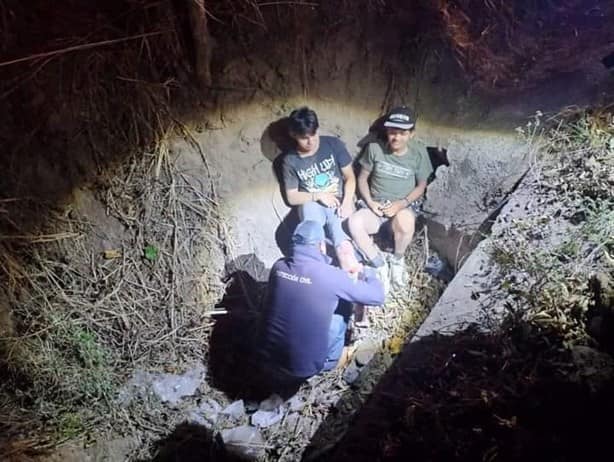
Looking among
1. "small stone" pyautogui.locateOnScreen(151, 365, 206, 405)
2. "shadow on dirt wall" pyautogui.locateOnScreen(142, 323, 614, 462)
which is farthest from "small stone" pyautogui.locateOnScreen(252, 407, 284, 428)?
"small stone" pyautogui.locateOnScreen(151, 365, 206, 405)

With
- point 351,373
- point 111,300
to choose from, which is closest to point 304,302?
point 351,373

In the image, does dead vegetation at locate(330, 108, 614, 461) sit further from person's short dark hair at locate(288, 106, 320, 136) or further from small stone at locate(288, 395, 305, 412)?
person's short dark hair at locate(288, 106, 320, 136)

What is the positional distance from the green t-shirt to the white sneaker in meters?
0.66

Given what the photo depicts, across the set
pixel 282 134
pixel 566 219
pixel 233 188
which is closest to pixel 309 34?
pixel 282 134

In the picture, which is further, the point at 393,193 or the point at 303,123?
the point at 393,193

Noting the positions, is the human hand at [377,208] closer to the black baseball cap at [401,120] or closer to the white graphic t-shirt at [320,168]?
the white graphic t-shirt at [320,168]

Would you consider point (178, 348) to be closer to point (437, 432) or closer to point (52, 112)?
point (52, 112)

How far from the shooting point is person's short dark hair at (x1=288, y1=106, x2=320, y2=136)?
4.00 m

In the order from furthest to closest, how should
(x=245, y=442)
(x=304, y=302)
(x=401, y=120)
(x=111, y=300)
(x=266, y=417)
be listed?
1. (x=401, y=120)
2. (x=111, y=300)
3. (x=266, y=417)
4. (x=245, y=442)
5. (x=304, y=302)

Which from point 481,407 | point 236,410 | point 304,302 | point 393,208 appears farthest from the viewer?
point 393,208

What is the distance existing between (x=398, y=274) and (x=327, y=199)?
1052 millimetres

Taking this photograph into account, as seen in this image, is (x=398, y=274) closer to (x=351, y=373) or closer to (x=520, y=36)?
(x=351, y=373)

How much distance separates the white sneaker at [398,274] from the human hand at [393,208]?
1.53 ft

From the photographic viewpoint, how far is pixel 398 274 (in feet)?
14.6
